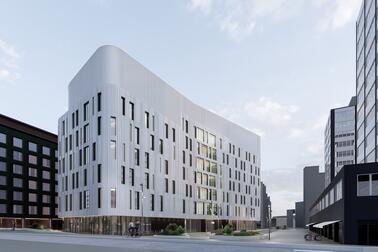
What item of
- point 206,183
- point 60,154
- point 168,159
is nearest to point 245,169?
point 206,183

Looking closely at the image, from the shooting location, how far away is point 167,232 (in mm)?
53594

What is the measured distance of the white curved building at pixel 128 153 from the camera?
181 ft

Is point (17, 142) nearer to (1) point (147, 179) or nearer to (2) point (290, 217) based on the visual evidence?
(1) point (147, 179)

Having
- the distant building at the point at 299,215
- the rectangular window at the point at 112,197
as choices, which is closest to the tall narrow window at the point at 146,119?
the rectangular window at the point at 112,197

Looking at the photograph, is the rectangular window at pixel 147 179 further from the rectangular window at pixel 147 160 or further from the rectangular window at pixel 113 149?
the rectangular window at pixel 113 149

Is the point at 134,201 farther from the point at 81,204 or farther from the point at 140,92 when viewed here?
the point at 140,92

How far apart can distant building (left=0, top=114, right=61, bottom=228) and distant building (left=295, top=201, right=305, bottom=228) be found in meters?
Result: 107

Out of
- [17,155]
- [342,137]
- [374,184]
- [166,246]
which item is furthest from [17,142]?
[342,137]

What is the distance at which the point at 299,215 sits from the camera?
→ 180 meters

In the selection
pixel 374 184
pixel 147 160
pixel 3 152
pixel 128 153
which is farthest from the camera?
pixel 3 152

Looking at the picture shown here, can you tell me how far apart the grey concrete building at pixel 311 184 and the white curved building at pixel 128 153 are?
97776 millimetres

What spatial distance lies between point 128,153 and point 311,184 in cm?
13876

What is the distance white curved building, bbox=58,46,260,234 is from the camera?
181 feet

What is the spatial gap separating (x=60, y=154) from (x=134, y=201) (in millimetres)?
21565
